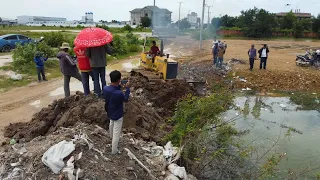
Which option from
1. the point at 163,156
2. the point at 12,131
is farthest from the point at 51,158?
the point at 12,131

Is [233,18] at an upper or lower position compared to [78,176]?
upper

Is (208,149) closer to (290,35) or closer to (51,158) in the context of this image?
(51,158)

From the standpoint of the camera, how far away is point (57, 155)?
4.54m

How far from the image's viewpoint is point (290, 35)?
51094 mm

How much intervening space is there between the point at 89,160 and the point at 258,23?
156ft

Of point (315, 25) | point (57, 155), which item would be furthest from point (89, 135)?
point (315, 25)

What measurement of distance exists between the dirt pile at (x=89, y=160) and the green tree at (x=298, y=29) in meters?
50.7

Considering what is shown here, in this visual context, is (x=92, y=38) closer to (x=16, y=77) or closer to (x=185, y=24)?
(x=16, y=77)

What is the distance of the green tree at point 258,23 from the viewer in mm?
47938

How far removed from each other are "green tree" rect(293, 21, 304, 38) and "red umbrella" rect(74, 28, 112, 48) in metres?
49.9

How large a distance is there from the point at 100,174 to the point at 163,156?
1.43 m

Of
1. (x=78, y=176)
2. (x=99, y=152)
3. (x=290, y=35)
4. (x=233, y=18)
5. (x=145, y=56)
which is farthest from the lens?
(x=233, y=18)

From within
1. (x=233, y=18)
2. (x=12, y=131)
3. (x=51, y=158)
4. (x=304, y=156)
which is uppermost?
(x=233, y=18)

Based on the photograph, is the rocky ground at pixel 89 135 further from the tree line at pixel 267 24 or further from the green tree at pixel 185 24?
the green tree at pixel 185 24
